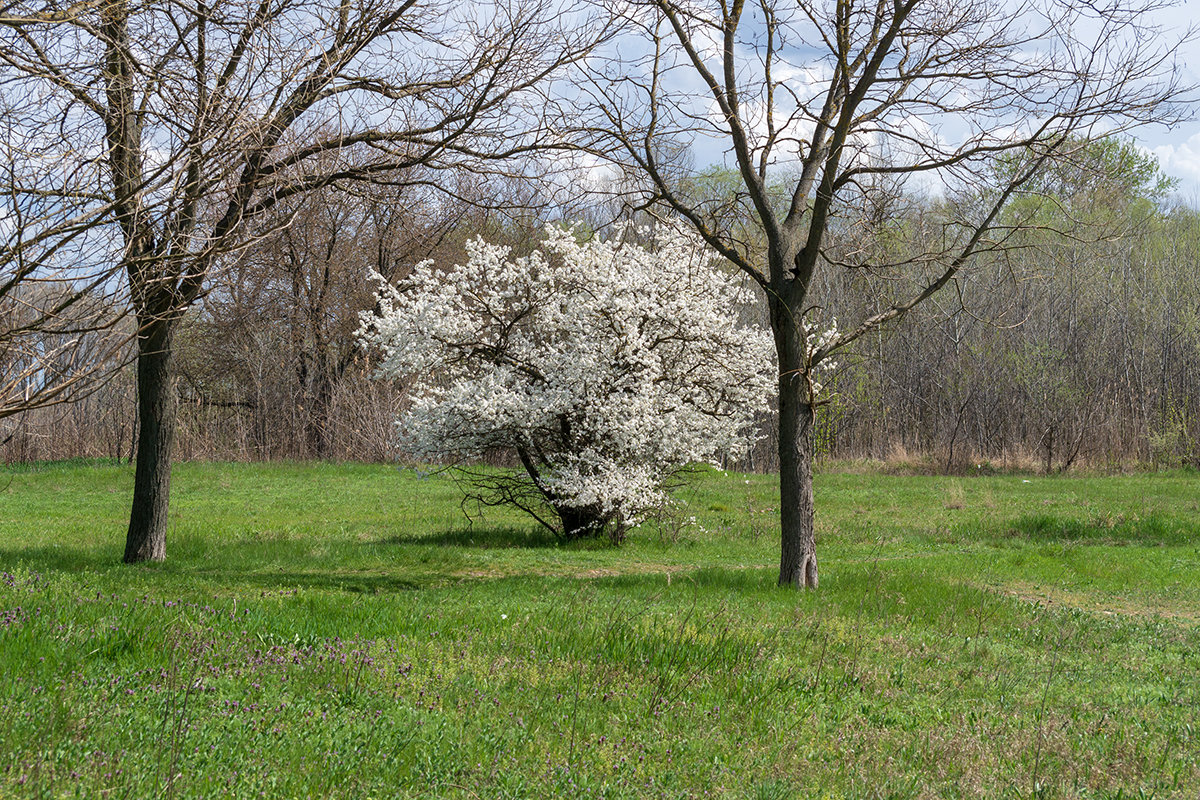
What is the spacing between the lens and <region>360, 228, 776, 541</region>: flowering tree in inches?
534

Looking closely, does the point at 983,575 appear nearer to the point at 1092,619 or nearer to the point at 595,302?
the point at 1092,619

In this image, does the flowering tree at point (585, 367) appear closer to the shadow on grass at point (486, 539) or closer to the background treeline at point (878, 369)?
the shadow on grass at point (486, 539)

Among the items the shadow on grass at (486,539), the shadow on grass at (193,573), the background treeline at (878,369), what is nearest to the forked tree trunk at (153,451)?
the shadow on grass at (193,573)

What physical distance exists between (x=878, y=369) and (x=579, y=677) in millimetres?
26194

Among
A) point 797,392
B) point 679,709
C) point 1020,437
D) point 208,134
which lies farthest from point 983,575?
point 1020,437

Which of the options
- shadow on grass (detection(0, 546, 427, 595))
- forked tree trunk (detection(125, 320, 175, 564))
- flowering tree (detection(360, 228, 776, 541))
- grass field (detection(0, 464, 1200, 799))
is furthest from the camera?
flowering tree (detection(360, 228, 776, 541))

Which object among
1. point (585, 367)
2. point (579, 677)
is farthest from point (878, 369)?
point (579, 677)

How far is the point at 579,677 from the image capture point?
5.31 m

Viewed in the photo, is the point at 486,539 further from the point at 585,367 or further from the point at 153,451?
the point at 153,451

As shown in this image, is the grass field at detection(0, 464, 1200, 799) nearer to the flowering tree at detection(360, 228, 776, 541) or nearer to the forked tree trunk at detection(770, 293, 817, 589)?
the forked tree trunk at detection(770, 293, 817, 589)

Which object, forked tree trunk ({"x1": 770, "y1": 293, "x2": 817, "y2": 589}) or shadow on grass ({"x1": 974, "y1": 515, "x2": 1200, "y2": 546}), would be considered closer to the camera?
forked tree trunk ({"x1": 770, "y1": 293, "x2": 817, "y2": 589})

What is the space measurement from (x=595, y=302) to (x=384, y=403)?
15.6 metres

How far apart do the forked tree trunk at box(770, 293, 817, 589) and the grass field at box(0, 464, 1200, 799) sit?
0.51 meters

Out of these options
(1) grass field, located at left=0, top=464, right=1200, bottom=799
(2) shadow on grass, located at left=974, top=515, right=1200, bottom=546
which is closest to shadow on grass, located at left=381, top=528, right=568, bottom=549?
(1) grass field, located at left=0, top=464, right=1200, bottom=799
